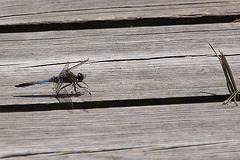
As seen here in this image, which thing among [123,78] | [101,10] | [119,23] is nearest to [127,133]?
[123,78]

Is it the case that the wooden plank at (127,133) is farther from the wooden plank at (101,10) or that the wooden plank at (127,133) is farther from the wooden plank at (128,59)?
the wooden plank at (101,10)

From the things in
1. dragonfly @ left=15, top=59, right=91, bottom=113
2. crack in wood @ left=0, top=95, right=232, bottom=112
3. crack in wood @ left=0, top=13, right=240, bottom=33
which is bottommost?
crack in wood @ left=0, top=95, right=232, bottom=112

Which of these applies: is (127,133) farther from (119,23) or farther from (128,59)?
(119,23)

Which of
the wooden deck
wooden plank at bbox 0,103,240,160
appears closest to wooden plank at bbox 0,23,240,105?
the wooden deck

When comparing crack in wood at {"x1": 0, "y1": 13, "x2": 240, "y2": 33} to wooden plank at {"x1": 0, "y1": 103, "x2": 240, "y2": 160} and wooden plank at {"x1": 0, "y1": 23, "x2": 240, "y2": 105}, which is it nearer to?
wooden plank at {"x1": 0, "y1": 23, "x2": 240, "y2": 105}

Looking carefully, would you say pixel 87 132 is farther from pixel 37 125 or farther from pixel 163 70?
pixel 163 70

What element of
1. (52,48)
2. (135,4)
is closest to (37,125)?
(52,48)
